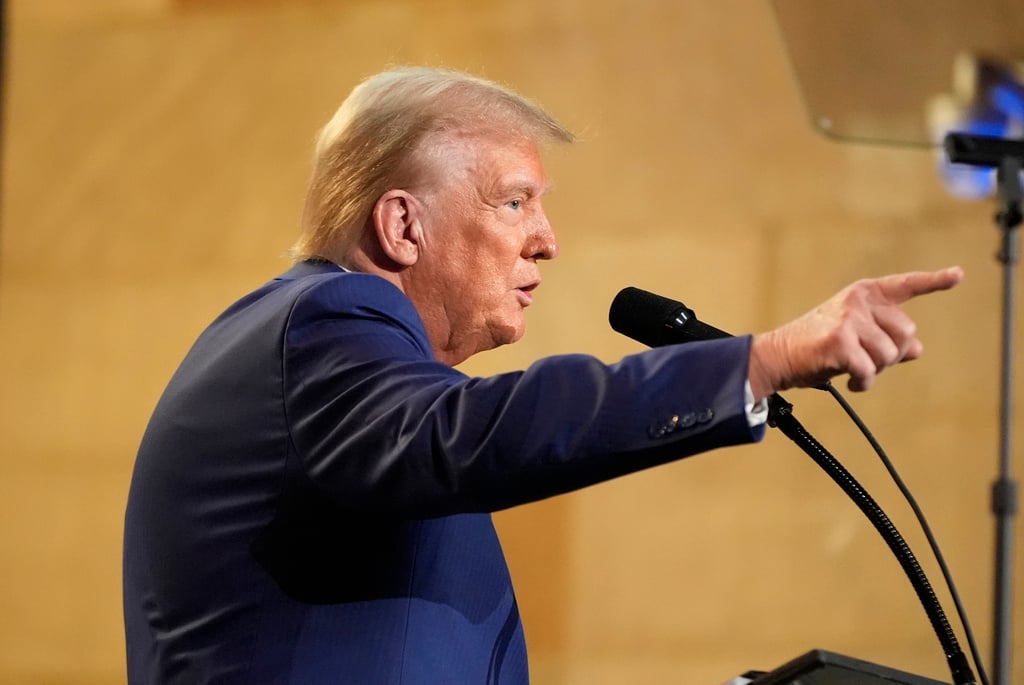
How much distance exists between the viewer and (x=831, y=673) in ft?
3.51

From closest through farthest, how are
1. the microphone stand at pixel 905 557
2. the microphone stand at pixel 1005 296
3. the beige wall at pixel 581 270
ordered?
the microphone stand at pixel 905 557 → the microphone stand at pixel 1005 296 → the beige wall at pixel 581 270

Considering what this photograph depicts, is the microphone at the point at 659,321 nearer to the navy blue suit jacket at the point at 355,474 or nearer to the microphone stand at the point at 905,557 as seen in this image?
the microphone stand at the point at 905,557

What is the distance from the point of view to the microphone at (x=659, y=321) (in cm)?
146

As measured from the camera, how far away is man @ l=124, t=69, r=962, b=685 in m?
1.03

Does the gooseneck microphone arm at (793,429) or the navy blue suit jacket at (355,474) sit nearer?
the navy blue suit jacket at (355,474)

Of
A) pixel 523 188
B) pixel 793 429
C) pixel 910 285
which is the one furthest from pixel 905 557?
pixel 523 188

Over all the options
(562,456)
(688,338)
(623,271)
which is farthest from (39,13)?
(562,456)

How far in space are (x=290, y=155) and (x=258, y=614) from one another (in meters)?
2.80

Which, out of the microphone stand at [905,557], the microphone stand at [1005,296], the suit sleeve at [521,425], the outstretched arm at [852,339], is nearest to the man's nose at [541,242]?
the microphone stand at [905,557]

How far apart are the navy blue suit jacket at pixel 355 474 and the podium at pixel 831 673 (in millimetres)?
195

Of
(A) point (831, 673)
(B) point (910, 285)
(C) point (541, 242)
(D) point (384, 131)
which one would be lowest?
(A) point (831, 673)

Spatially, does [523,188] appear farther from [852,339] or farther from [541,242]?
[852,339]

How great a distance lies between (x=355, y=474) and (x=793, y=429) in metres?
0.57

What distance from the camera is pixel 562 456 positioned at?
103 cm
